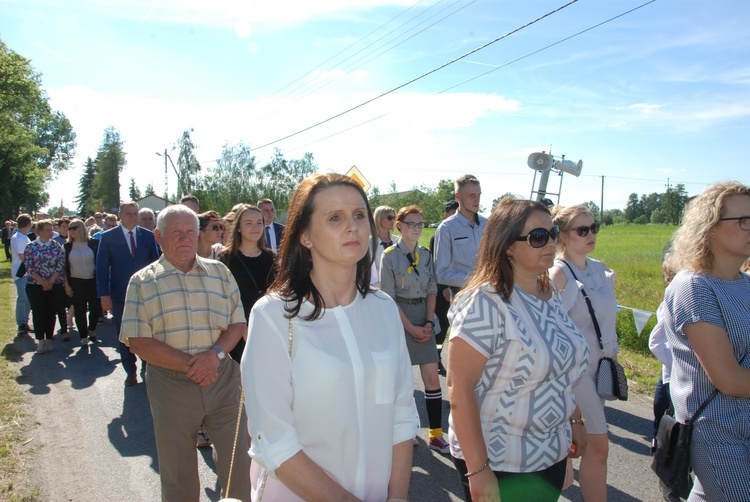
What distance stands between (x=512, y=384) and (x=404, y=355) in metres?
0.60

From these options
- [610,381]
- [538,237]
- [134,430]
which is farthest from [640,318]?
[134,430]

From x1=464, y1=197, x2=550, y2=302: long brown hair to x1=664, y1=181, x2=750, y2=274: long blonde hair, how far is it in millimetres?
772

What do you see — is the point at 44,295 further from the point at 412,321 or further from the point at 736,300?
the point at 736,300

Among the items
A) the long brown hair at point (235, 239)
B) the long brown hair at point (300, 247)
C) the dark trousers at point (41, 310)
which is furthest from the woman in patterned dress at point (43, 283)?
the long brown hair at point (300, 247)

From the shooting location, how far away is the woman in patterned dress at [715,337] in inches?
89.0

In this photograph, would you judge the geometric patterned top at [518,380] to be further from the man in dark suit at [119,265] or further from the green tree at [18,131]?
the green tree at [18,131]

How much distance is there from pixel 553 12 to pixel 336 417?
33.1 ft

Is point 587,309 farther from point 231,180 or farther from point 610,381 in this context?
point 231,180

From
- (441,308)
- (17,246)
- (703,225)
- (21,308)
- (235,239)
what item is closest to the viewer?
(703,225)

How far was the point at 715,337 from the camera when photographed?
7.50 feet

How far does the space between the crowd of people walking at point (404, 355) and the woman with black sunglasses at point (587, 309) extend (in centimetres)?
1

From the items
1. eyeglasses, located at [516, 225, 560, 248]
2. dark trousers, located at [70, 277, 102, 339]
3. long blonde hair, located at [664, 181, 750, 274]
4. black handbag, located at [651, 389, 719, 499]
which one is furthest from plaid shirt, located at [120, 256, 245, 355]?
dark trousers, located at [70, 277, 102, 339]

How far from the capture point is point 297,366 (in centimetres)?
168

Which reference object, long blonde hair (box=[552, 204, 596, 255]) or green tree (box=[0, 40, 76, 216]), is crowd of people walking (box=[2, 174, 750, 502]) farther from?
green tree (box=[0, 40, 76, 216])
